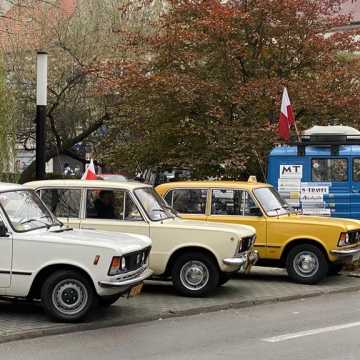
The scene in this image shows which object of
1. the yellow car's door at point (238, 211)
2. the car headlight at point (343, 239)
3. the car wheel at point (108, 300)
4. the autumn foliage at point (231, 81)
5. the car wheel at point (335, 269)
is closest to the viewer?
the car wheel at point (108, 300)

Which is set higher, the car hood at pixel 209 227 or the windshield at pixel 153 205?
the windshield at pixel 153 205

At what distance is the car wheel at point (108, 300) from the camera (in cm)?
810

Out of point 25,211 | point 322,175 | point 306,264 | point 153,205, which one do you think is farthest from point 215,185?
point 25,211

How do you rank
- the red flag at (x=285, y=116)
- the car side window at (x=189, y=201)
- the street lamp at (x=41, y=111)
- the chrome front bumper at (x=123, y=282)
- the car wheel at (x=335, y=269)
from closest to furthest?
the chrome front bumper at (x=123, y=282) < the car side window at (x=189, y=201) < the car wheel at (x=335, y=269) < the street lamp at (x=41, y=111) < the red flag at (x=285, y=116)

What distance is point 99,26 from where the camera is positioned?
2405 centimetres

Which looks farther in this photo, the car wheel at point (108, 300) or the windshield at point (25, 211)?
the windshield at point (25, 211)

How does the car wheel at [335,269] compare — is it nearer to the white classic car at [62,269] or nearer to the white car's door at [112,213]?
the white car's door at [112,213]

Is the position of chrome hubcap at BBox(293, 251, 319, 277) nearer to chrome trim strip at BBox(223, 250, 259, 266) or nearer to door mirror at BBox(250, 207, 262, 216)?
door mirror at BBox(250, 207, 262, 216)

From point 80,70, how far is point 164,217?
14.5m

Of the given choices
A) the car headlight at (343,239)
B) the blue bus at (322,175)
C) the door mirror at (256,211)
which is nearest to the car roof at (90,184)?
the door mirror at (256,211)

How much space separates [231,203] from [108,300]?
141 inches

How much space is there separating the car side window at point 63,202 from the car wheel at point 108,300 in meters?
1.74

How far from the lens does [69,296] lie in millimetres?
8031

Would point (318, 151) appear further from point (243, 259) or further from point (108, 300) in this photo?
point (108, 300)
